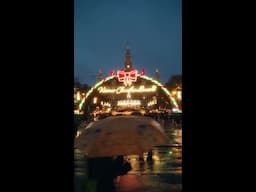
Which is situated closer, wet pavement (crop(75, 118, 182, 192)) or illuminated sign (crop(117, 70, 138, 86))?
wet pavement (crop(75, 118, 182, 192))

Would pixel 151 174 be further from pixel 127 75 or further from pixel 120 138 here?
pixel 127 75

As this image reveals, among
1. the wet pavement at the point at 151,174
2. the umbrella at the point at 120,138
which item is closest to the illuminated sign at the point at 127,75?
the wet pavement at the point at 151,174

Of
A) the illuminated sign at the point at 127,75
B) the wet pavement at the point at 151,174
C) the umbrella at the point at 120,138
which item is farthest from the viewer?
the illuminated sign at the point at 127,75

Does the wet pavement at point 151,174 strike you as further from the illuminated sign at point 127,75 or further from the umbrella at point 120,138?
the illuminated sign at point 127,75

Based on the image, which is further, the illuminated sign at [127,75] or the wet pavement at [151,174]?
the illuminated sign at [127,75]

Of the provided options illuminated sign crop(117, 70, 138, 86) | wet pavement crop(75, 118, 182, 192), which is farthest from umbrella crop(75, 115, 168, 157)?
illuminated sign crop(117, 70, 138, 86)

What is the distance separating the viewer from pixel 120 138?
6543 mm

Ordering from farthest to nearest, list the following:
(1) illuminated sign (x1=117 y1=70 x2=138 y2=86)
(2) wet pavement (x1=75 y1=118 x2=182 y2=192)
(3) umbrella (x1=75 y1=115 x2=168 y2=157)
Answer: (1) illuminated sign (x1=117 y1=70 x2=138 y2=86) → (2) wet pavement (x1=75 y1=118 x2=182 y2=192) → (3) umbrella (x1=75 y1=115 x2=168 y2=157)

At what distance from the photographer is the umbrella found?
21.2ft

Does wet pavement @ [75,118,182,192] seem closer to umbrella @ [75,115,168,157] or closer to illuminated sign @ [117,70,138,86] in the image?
umbrella @ [75,115,168,157]

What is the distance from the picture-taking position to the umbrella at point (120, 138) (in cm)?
646

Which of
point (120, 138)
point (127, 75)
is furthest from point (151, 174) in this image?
point (127, 75)
